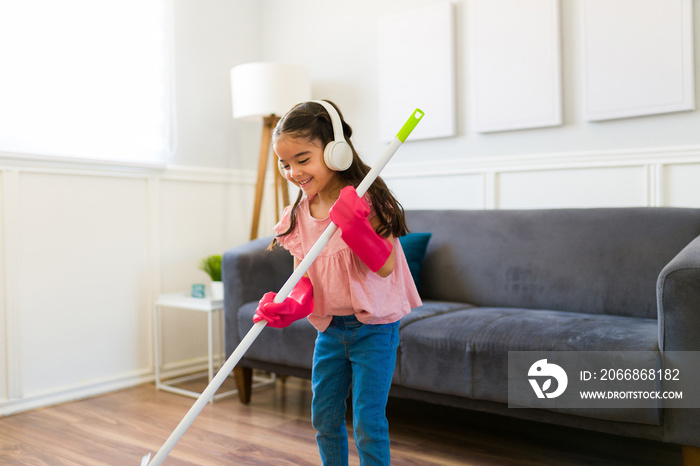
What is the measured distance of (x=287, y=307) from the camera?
1.25 m

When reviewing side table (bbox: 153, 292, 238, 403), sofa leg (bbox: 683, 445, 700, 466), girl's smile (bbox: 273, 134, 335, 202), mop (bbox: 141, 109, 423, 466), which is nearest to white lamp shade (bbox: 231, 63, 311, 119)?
side table (bbox: 153, 292, 238, 403)

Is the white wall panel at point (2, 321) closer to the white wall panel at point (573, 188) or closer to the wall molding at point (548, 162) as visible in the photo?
the wall molding at point (548, 162)

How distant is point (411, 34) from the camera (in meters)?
2.96

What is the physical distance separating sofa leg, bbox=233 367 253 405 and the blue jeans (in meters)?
1.25

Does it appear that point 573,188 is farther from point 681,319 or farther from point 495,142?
point 681,319

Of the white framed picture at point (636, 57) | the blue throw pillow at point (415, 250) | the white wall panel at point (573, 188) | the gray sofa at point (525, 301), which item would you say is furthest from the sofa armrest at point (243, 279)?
the white framed picture at point (636, 57)

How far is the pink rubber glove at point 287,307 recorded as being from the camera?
48.7 inches

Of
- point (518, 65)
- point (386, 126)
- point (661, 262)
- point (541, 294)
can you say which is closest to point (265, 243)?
point (386, 126)

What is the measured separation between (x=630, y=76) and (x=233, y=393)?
2.05 meters

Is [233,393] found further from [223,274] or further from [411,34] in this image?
[411,34]

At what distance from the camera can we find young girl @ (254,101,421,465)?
4.10 ft

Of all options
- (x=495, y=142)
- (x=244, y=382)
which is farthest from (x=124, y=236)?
(x=495, y=142)

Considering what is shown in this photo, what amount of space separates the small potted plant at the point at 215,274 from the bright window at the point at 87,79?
1.80 ft

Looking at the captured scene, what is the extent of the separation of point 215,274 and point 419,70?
133 centimetres
